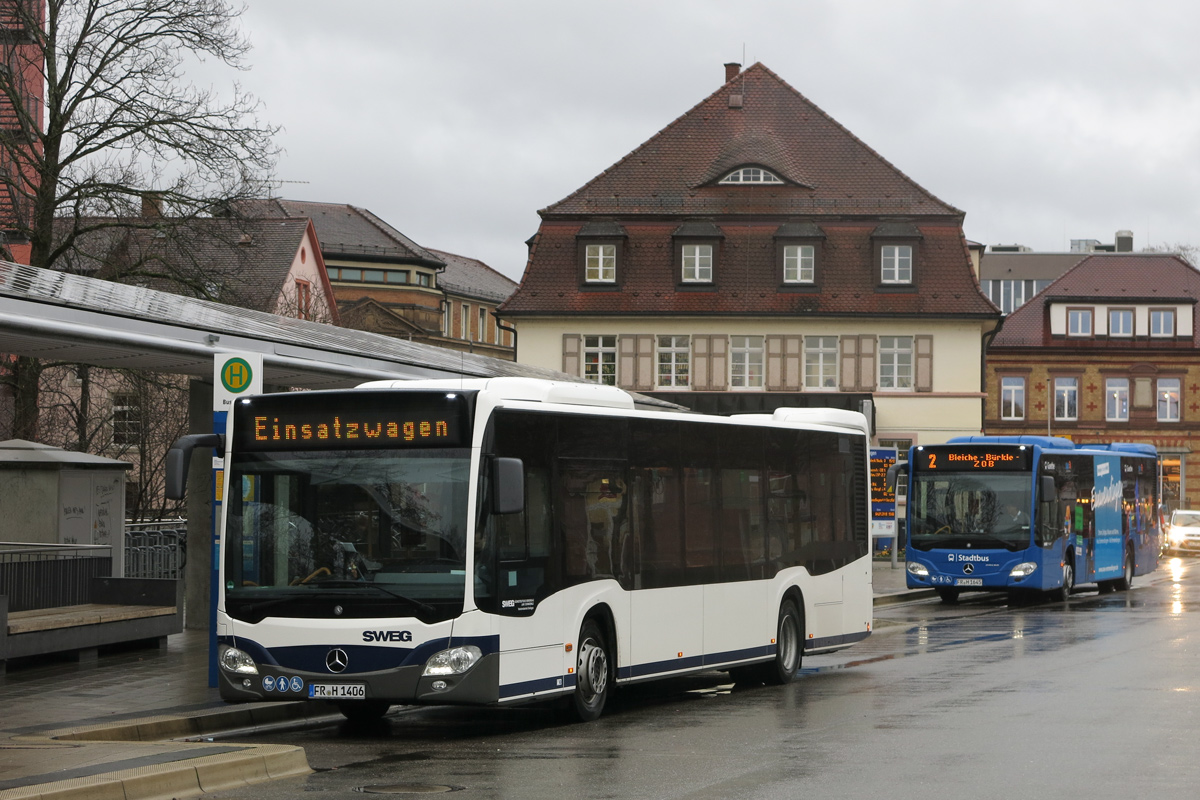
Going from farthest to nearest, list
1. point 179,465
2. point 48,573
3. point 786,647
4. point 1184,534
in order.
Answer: point 1184,534 → point 48,573 → point 786,647 → point 179,465

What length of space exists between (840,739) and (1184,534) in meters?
52.6

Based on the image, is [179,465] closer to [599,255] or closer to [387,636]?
[387,636]


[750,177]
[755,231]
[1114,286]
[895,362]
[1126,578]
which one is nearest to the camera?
[1126,578]

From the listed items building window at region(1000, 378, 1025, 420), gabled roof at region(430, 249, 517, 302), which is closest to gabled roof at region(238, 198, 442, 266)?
gabled roof at region(430, 249, 517, 302)

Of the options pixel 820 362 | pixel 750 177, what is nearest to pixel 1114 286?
pixel 820 362

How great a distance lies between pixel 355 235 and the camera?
95.3 meters

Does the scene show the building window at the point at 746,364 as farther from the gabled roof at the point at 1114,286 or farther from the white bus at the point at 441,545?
the white bus at the point at 441,545

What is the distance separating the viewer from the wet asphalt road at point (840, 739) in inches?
391

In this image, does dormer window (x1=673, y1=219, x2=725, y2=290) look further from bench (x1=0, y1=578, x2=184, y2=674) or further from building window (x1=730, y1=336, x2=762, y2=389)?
bench (x1=0, y1=578, x2=184, y2=674)

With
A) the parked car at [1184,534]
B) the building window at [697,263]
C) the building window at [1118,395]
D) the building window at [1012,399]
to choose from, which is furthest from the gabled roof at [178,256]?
the building window at [1118,395]

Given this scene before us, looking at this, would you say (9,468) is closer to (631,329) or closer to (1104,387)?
(631,329)

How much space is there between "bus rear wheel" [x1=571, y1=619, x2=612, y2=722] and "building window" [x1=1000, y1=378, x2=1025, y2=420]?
225 feet

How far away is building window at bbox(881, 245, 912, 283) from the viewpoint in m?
56.4

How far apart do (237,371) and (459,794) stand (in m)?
5.84
